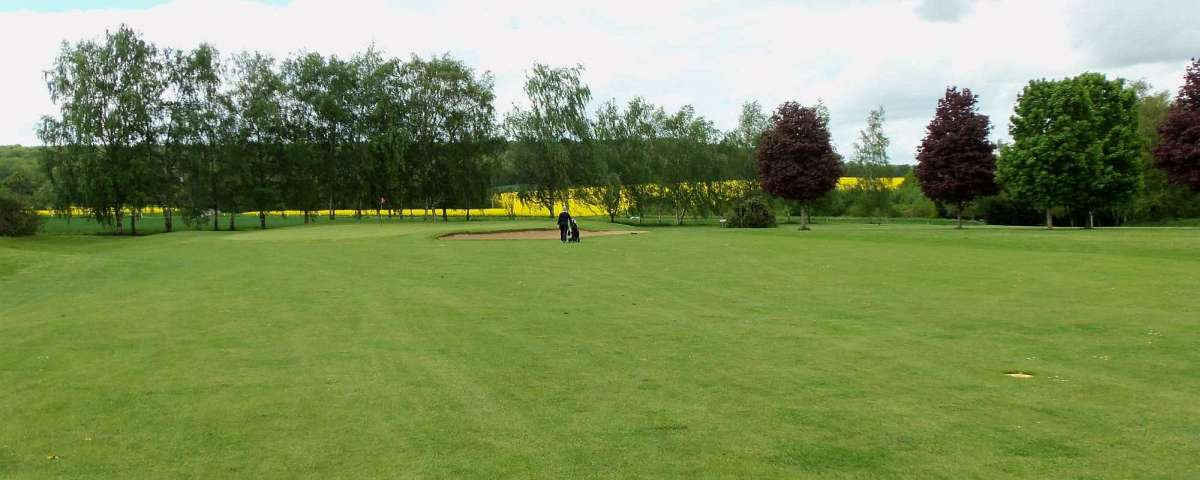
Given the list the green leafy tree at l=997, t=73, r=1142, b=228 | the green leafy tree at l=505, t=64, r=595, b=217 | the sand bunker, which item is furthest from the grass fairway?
the green leafy tree at l=505, t=64, r=595, b=217

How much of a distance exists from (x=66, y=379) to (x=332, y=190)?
6995 centimetres

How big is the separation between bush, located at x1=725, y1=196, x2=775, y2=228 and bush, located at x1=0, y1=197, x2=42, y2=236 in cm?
5683

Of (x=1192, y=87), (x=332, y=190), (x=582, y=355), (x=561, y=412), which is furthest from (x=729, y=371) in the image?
(x=332, y=190)

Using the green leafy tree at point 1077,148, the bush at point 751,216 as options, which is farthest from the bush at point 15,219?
the green leafy tree at point 1077,148

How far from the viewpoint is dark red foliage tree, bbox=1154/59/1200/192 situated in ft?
159

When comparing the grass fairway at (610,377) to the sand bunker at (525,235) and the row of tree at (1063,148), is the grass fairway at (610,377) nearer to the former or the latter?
the sand bunker at (525,235)

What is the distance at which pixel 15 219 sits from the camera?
54.9 metres

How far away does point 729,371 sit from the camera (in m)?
9.82

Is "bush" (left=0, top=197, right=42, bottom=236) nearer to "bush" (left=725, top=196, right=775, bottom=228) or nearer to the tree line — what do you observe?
the tree line

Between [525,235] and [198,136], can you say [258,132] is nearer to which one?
[198,136]

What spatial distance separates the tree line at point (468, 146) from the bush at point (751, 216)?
2.37 metres

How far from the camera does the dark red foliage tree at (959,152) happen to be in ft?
181

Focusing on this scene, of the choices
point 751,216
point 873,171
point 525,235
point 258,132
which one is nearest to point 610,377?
point 525,235

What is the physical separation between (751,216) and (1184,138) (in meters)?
31.8
